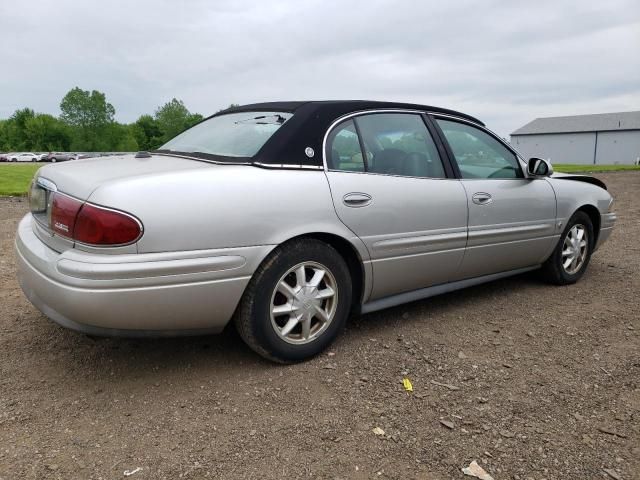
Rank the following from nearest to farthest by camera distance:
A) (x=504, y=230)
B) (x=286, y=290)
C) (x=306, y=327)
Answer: (x=286, y=290)
(x=306, y=327)
(x=504, y=230)

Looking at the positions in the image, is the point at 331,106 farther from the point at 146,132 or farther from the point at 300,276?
the point at 146,132

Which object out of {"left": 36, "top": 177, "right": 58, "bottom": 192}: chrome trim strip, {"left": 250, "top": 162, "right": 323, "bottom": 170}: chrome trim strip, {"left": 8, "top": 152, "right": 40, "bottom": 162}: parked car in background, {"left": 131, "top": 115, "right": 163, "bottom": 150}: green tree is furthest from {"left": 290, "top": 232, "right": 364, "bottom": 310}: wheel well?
{"left": 131, "top": 115, "right": 163, "bottom": 150}: green tree

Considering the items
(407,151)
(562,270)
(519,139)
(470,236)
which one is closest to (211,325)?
(407,151)

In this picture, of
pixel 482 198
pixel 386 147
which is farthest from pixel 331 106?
pixel 482 198

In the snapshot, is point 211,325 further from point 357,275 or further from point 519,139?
point 519,139

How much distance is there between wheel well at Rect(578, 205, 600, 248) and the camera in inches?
189

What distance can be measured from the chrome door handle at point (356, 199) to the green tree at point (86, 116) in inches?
3724

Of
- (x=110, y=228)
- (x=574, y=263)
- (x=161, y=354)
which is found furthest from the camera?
(x=574, y=263)

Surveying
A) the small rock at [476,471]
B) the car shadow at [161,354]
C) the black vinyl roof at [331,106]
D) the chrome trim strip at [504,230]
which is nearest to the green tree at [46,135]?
the black vinyl roof at [331,106]

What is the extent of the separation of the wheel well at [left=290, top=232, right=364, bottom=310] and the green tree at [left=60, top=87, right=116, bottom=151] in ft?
310

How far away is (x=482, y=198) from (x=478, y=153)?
436 millimetres

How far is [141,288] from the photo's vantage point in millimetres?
2404

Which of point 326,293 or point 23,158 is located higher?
point 23,158

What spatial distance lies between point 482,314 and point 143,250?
2.53 metres
